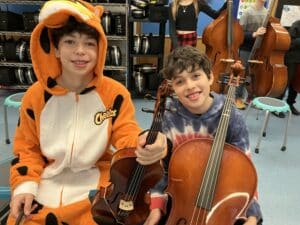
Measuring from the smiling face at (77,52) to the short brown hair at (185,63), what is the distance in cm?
30

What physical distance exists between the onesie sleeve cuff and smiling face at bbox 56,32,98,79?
44 centimetres

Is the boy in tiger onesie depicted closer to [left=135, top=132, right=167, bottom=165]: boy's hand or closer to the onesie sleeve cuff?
the onesie sleeve cuff

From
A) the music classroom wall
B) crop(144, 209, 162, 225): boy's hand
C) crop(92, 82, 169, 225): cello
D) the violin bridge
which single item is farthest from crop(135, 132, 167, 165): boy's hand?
the music classroom wall

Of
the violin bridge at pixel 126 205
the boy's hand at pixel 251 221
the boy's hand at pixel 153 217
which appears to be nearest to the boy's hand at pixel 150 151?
the violin bridge at pixel 126 205

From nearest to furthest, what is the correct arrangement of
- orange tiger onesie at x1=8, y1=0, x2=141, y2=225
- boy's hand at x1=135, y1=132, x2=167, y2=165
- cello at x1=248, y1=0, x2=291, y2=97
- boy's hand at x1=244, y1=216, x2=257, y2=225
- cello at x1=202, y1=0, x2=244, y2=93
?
boy's hand at x1=135, y1=132, x2=167, y2=165, boy's hand at x1=244, y1=216, x2=257, y2=225, orange tiger onesie at x1=8, y1=0, x2=141, y2=225, cello at x1=248, y1=0, x2=291, y2=97, cello at x1=202, y1=0, x2=244, y2=93

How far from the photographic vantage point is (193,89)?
3.89 ft

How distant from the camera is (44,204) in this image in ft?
3.72

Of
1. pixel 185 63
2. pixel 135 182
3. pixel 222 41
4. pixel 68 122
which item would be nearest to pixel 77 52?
pixel 68 122

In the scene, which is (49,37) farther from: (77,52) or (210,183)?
(210,183)

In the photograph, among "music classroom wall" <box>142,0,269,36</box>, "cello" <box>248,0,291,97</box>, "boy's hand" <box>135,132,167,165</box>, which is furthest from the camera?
"music classroom wall" <box>142,0,269,36</box>

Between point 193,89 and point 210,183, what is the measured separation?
37cm

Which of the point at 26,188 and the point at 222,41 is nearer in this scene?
the point at 26,188

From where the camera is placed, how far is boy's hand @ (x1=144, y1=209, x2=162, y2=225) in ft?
3.62

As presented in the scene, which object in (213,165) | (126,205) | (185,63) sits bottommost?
(126,205)
